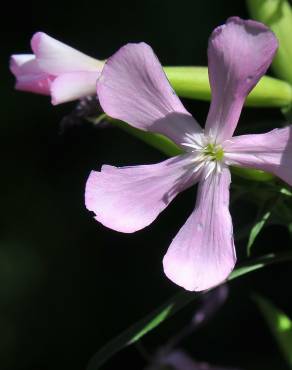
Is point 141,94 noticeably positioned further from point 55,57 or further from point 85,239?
point 85,239

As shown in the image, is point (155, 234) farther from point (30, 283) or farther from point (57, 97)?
point (57, 97)

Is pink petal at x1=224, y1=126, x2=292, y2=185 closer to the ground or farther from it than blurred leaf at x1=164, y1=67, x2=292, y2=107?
closer to the ground

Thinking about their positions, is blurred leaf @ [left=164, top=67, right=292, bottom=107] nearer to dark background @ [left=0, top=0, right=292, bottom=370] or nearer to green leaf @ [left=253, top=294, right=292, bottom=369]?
green leaf @ [left=253, top=294, right=292, bottom=369]

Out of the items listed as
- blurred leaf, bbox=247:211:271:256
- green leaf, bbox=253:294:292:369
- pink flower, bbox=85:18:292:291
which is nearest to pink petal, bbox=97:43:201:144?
pink flower, bbox=85:18:292:291

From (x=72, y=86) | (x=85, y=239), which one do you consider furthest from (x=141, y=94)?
(x=85, y=239)

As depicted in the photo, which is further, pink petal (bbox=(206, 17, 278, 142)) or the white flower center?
the white flower center

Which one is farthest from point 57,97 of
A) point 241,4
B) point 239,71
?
point 241,4

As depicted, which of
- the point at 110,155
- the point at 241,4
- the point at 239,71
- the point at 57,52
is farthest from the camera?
the point at 110,155
